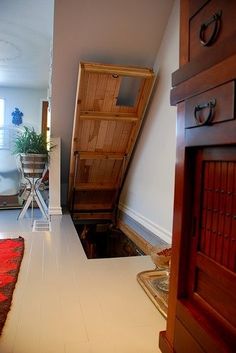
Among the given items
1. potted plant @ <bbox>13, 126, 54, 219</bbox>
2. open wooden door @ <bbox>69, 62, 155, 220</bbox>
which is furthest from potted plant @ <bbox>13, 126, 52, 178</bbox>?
open wooden door @ <bbox>69, 62, 155, 220</bbox>

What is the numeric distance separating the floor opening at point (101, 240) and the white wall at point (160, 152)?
0.59m

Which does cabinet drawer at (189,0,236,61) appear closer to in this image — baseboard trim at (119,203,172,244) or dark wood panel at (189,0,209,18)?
dark wood panel at (189,0,209,18)

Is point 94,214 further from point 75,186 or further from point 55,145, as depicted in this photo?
point 55,145

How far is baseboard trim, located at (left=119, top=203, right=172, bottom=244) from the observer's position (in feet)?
7.92

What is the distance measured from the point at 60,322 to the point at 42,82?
4462 mm

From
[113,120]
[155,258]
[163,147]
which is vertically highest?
[113,120]

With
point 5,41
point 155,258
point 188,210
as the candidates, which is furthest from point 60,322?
point 5,41

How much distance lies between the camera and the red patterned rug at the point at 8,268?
146 cm

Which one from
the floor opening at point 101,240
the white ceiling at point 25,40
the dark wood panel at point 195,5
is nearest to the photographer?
the dark wood panel at point 195,5

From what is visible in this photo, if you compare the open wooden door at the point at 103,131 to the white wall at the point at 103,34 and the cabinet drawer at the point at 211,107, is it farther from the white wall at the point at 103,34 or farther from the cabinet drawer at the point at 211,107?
the cabinet drawer at the point at 211,107

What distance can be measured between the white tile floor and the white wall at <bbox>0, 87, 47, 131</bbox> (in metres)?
3.74

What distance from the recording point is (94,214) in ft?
13.3

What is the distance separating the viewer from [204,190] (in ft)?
2.89

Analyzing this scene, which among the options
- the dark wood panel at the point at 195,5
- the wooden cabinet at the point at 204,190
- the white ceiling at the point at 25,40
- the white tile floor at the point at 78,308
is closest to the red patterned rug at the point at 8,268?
the white tile floor at the point at 78,308
